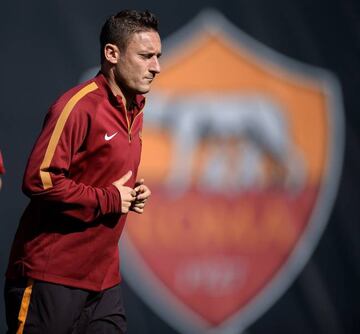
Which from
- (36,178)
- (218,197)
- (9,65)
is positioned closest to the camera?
(36,178)

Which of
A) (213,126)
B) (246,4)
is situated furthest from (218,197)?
(246,4)

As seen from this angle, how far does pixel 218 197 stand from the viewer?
5.00 m

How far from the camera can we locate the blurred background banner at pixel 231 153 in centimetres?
478

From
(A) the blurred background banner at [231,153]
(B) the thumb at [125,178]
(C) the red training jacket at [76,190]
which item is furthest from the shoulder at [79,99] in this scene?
(A) the blurred background banner at [231,153]

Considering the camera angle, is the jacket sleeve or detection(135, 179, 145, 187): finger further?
detection(135, 179, 145, 187): finger

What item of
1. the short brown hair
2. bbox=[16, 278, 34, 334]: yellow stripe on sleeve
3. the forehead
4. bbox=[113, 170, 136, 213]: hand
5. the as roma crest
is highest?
the short brown hair

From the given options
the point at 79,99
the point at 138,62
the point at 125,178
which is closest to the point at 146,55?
the point at 138,62

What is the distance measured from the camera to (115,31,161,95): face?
11.1 feet

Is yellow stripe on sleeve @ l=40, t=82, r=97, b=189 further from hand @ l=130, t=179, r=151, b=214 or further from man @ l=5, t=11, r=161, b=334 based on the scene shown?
hand @ l=130, t=179, r=151, b=214

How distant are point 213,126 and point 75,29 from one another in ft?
3.02

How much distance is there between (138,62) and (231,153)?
1698 mm

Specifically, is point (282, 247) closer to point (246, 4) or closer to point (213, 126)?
point (213, 126)

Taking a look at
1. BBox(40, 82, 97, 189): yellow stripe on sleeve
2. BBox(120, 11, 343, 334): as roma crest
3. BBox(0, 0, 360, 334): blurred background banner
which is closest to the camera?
BBox(40, 82, 97, 189): yellow stripe on sleeve

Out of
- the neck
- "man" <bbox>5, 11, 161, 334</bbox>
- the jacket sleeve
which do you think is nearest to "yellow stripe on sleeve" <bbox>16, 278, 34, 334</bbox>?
"man" <bbox>5, 11, 161, 334</bbox>
